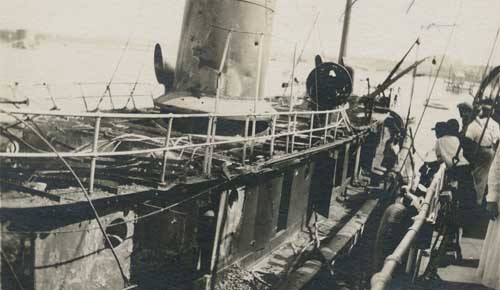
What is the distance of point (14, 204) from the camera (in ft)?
16.9

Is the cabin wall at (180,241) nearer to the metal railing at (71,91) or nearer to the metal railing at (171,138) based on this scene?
the metal railing at (171,138)

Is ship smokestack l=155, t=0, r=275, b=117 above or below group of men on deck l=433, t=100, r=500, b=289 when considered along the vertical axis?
above

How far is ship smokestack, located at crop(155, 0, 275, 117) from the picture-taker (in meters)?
10.2

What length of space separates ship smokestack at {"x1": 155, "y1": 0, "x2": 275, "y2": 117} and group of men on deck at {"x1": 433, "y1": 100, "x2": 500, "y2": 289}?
15.0ft

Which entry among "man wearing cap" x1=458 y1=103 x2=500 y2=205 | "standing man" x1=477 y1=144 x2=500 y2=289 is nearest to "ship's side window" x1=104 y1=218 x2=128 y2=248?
"standing man" x1=477 y1=144 x2=500 y2=289

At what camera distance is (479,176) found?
23.7 ft

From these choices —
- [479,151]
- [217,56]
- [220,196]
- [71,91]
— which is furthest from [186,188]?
[71,91]

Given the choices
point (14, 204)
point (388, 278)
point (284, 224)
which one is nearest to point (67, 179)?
point (14, 204)

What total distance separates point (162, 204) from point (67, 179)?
1.52m

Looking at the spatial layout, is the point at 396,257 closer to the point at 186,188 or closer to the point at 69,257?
the point at 186,188

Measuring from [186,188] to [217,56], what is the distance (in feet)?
14.3

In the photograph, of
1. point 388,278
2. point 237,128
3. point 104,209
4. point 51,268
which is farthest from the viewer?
point 237,128

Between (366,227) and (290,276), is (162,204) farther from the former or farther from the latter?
(366,227)

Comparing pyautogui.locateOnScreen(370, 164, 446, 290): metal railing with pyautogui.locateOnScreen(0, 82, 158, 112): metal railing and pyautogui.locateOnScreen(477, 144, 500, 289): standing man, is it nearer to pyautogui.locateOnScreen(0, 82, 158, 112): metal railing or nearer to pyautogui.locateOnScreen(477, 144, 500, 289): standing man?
pyautogui.locateOnScreen(477, 144, 500, 289): standing man
